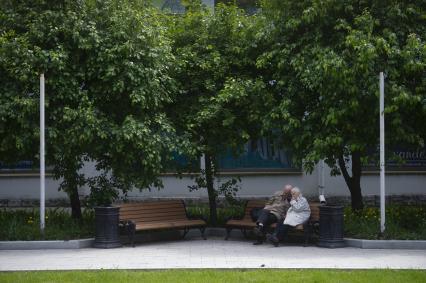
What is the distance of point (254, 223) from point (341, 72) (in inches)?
141

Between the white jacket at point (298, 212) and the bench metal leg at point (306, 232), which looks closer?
the white jacket at point (298, 212)

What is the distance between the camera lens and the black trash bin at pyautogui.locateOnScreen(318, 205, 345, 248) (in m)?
12.9

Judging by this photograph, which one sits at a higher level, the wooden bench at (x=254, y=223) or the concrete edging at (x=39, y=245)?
the wooden bench at (x=254, y=223)

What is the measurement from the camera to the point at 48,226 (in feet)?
45.0

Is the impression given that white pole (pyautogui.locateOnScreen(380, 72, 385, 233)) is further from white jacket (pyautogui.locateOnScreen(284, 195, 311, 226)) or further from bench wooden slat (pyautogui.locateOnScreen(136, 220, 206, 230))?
bench wooden slat (pyautogui.locateOnScreen(136, 220, 206, 230))

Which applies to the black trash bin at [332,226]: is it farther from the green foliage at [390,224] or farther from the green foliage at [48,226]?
the green foliage at [48,226]

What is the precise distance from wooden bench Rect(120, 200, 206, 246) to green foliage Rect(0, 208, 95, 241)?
857 millimetres

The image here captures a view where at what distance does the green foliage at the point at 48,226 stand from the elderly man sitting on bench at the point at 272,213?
342 centimetres

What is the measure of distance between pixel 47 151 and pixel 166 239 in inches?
124

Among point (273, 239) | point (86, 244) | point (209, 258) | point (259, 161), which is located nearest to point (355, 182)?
point (273, 239)

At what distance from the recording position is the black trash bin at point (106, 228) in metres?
12.9

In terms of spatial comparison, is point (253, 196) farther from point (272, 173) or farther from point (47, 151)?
point (47, 151)

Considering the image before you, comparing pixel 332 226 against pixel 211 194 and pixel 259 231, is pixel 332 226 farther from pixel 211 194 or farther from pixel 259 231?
pixel 211 194

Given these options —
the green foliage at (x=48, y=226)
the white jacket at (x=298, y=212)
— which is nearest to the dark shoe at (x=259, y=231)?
the white jacket at (x=298, y=212)
